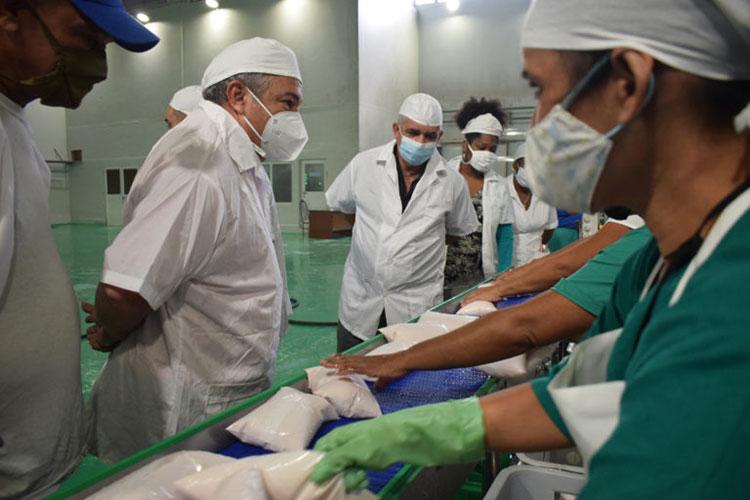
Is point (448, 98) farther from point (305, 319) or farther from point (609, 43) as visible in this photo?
point (609, 43)

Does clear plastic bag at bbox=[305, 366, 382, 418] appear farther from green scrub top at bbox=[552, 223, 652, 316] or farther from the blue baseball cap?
the blue baseball cap

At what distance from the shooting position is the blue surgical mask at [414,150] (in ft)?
9.18

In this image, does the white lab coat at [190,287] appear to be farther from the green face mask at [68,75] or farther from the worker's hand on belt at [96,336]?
the green face mask at [68,75]

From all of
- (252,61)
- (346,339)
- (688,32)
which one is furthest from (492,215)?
(688,32)

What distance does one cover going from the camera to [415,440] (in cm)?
78

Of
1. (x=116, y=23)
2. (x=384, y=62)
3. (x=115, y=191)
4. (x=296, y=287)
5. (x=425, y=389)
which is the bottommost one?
(x=296, y=287)

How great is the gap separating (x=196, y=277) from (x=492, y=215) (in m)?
2.54

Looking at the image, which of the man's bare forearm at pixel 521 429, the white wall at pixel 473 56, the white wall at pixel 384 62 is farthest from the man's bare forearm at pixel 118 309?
the white wall at pixel 473 56

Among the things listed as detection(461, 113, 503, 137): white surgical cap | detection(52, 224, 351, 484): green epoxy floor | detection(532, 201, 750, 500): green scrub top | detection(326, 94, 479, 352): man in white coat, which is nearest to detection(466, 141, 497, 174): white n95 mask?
detection(461, 113, 503, 137): white surgical cap

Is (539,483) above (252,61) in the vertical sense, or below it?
below

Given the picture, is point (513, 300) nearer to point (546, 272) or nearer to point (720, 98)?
point (546, 272)

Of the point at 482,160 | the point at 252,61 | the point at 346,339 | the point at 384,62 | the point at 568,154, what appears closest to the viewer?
the point at 568,154

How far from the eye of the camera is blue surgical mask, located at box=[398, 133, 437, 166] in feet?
9.18

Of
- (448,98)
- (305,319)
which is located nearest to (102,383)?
(305,319)
